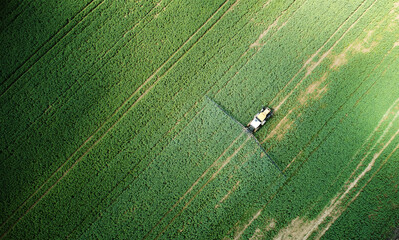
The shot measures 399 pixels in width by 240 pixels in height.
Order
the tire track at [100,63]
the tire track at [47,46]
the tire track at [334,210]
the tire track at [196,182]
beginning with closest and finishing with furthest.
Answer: the tire track at [196,182]
the tire track at [334,210]
the tire track at [100,63]
the tire track at [47,46]

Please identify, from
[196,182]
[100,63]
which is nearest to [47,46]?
[100,63]

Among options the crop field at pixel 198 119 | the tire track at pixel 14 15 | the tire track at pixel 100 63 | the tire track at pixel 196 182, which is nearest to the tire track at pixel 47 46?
the crop field at pixel 198 119

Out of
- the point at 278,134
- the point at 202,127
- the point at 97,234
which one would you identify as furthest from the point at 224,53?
the point at 97,234

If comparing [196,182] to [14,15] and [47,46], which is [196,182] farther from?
[14,15]

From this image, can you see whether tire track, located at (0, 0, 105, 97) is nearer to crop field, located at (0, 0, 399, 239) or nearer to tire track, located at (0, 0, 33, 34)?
crop field, located at (0, 0, 399, 239)

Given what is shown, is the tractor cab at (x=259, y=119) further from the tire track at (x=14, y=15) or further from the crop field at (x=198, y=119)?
the tire track at (x=14, y=15)

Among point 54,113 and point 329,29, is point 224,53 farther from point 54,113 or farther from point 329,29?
point 54,113

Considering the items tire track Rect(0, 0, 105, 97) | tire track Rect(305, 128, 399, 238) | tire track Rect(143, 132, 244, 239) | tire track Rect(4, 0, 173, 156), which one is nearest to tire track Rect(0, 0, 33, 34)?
tire track Rect(0, 0, 105, 97)
